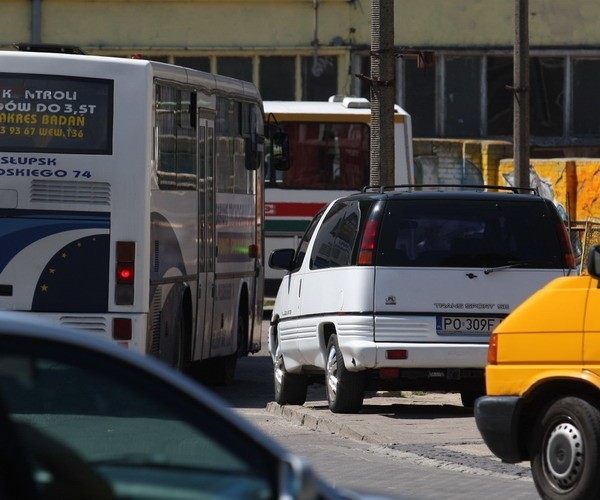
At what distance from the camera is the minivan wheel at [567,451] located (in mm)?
7934

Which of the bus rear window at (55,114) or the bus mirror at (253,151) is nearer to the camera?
the bus rear window at (55,114)

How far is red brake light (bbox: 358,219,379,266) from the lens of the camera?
39.8ft

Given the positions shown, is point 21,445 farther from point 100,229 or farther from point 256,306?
point 256,306

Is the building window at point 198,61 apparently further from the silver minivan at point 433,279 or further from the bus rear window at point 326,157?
the silver minivan at point 433,279

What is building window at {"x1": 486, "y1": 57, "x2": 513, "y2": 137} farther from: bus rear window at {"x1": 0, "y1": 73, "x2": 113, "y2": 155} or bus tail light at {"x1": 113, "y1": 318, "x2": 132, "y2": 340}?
bus tail light at {"x1": 113, "y1": 318, "x2": 132, "y2": 340}

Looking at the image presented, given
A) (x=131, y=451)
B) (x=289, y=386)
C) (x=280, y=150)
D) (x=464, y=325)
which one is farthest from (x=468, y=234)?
(x=280, y=150)

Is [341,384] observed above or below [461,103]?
below

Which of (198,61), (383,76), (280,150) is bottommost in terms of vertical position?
(280,150)

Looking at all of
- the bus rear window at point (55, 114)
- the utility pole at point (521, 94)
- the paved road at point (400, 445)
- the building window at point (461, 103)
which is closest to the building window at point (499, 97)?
the building window at point (461, 103)

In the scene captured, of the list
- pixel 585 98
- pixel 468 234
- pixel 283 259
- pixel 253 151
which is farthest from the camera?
pixel 585 98

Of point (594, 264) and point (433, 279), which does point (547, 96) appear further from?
point (594, 264)

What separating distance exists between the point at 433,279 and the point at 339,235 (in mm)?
1105

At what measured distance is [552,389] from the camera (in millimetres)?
8484

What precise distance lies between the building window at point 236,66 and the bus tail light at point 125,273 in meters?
23.2
